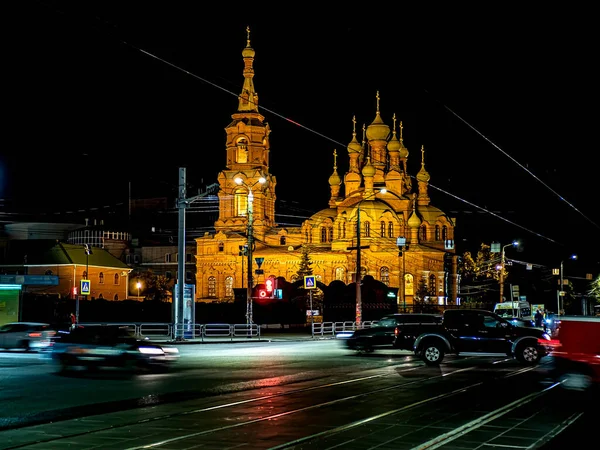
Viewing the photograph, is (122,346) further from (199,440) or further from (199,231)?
(199,231)

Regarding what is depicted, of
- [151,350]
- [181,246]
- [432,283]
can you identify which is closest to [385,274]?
[432,283]

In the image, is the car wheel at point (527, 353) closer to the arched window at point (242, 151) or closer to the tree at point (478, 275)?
the arched window at point (242, 151)

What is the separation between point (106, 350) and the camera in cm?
2127

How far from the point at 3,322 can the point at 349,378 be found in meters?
22.1

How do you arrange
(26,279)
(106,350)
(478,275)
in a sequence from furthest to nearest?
(478,275) → (26,279) → (106,350)

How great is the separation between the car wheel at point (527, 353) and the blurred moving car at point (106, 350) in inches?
409

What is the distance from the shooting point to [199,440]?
34.4ft

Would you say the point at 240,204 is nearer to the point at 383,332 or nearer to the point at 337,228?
the point at 337,228

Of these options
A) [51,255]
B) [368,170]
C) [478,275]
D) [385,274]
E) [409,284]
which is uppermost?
[368,170]

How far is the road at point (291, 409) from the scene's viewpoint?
415 inches

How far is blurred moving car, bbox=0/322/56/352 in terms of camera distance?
31.1 m

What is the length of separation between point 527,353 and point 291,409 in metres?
13.7

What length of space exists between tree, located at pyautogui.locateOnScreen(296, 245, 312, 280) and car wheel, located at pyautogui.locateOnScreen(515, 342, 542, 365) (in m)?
70.6

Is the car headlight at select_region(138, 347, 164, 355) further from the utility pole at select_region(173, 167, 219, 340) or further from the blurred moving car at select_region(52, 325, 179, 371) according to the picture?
the utility pole at select_region(173, 167, 219, 340)
